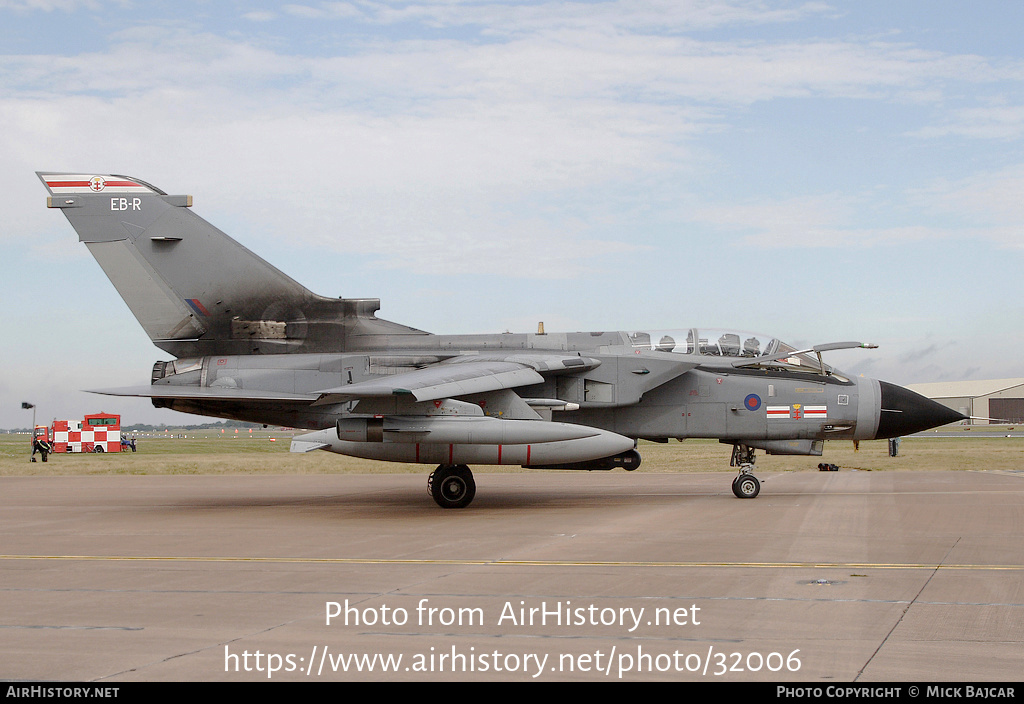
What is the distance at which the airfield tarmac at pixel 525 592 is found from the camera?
16.6 feet

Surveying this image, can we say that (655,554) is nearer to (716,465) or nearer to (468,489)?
(468,489)

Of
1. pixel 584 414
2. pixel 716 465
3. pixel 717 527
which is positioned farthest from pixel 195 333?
pixel 716 465

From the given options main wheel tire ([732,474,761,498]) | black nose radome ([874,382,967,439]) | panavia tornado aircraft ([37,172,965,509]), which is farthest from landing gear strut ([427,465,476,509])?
black nose radome ([874,382,967,439])

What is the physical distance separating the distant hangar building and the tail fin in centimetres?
8206

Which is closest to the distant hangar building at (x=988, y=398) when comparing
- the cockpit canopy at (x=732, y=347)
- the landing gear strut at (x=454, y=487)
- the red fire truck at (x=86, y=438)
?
the red fire truck at (x=86, y=438)

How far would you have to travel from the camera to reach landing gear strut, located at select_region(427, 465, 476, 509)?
1476 cm

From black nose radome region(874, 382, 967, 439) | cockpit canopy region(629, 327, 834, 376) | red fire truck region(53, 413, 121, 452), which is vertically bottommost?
red fire truck region(53, 413, 121, 452)

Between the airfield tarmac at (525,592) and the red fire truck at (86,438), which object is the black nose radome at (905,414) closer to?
the airfield tarmac at (525,592)

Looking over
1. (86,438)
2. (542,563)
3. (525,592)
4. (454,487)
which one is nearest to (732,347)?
(454,487)

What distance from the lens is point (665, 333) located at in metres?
15.9

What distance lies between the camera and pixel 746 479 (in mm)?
15562

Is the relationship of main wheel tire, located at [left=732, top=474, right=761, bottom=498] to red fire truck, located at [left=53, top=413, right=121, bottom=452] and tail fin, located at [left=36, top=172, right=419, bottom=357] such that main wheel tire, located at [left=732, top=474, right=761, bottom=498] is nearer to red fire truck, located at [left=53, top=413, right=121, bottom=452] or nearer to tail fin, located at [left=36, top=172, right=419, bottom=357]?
tail fin, located at [left=36, top=172, right=419, bottom=357]

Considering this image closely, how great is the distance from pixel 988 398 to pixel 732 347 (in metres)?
86.0

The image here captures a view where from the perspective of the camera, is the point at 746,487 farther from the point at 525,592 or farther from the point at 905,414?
the point at 525,592
